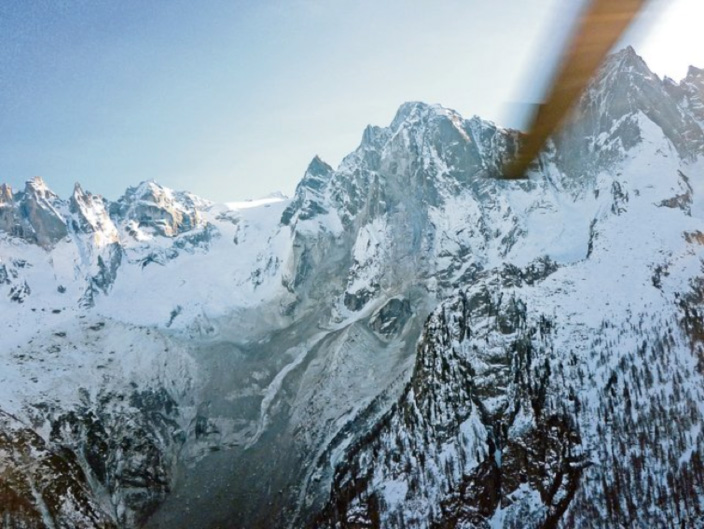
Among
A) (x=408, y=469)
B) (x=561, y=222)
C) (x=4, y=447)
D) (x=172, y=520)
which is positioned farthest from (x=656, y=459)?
(x=4, y=447)

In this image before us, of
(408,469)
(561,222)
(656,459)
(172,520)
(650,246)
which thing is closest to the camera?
(656,459)

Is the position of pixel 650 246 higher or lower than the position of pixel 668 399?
higher

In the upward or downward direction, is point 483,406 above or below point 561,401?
below

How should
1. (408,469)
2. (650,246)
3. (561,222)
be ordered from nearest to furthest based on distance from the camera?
(408,469) → (650,246) → (561,222)

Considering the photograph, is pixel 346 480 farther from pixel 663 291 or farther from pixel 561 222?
pixel 561 222

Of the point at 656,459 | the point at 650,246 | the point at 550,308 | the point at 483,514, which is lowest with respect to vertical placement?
the point at 483,514

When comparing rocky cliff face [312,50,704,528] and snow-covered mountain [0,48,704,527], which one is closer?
rocky cliff face [312,50,704,528]

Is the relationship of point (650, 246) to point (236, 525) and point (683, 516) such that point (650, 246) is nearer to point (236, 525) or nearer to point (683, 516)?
point (683, 516)

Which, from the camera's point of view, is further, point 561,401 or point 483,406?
point 483,406

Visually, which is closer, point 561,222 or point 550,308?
point 550,308

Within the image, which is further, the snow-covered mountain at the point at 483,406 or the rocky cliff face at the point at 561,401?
the snow-covered mountain at the point at 483,406
